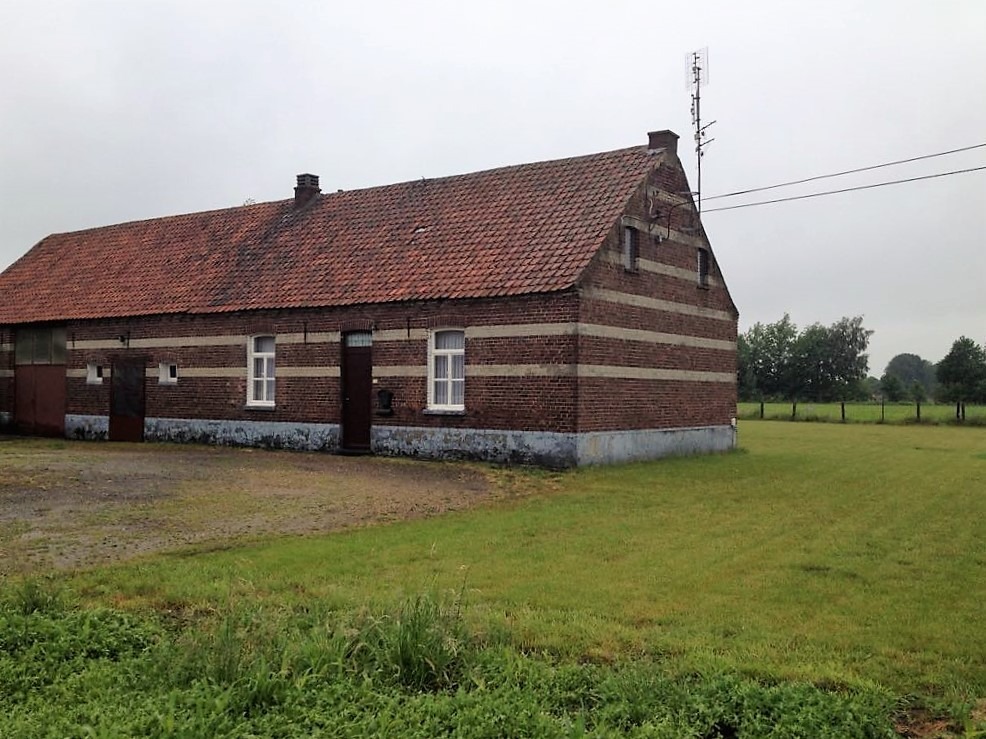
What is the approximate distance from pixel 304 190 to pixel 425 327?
9205 mm

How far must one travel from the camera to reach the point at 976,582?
316 inches

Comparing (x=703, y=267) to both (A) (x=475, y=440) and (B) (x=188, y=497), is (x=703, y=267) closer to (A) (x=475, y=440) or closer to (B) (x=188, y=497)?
(A) (x=475, y=440)

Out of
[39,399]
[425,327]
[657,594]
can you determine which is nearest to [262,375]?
[425,327]

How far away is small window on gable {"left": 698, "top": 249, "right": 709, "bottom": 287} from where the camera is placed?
22688 mm

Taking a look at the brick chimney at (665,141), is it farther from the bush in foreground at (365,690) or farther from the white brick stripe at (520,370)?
the bush in foreground at (365,690)

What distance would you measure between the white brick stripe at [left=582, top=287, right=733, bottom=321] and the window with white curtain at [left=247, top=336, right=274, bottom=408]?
8618mm

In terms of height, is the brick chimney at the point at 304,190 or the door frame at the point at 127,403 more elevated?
the brick chimney at the point at 304,190

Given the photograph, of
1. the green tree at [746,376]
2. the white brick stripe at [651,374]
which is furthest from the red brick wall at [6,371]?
the green tree at [746,376]

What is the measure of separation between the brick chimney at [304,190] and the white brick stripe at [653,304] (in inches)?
449

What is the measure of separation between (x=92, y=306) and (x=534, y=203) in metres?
13.7

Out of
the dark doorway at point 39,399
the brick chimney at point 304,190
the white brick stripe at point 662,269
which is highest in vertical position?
the brick chimney at point 304,190

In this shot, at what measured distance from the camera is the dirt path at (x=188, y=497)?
960cm

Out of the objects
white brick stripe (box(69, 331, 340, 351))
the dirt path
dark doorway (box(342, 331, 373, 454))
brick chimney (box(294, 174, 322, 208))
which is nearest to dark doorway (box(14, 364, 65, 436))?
white brick stripe (box(69, 331, 340, 351))

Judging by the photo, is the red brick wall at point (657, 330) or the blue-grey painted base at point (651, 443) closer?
the blue-grey painted base at point (651, 443)
